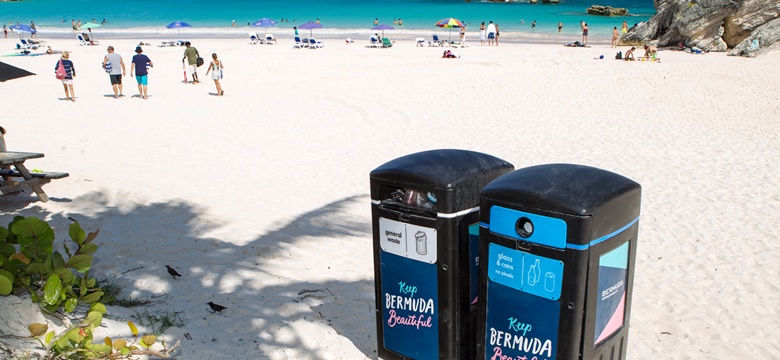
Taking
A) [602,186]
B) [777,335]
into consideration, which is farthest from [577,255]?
[777,335]

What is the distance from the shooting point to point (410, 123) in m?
12.6

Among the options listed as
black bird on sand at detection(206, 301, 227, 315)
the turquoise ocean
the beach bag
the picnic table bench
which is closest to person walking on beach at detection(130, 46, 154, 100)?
the beach bag

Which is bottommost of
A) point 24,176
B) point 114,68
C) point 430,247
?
point 24,176

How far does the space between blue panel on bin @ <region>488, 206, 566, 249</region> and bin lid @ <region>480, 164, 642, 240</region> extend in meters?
0.04

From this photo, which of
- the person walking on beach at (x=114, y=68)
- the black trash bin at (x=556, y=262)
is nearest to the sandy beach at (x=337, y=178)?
the person walking on beach at (x=114, y=68)

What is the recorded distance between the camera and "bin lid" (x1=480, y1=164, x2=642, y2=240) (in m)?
2.82

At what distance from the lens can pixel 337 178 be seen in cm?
868

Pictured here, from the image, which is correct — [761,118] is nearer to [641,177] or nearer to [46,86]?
[641,177]

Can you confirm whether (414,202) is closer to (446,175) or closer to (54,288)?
(446,175)

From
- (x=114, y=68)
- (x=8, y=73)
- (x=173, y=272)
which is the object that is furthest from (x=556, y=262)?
(x=114, y=68)

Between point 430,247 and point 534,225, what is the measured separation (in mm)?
672

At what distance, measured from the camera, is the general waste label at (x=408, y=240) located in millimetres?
3391

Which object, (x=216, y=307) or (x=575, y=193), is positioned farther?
(x=216, y=307)

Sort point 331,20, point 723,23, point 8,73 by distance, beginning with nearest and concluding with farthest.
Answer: point 8,73, point 723,23, point 331,20
